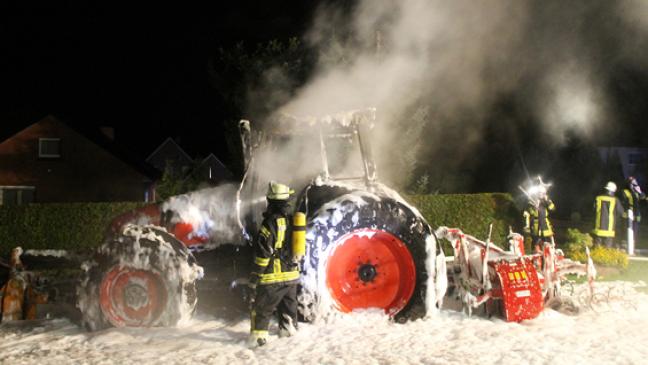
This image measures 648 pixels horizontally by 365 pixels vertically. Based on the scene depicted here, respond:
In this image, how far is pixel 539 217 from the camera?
1070 cm

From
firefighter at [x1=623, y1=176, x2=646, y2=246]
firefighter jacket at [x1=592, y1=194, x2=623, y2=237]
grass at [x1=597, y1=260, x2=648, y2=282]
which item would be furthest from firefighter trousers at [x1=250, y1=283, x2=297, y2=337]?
firefighter at [x1=623, y1=176, x2=646, y2=246]

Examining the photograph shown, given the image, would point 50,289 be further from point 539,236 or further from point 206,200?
point 539,236

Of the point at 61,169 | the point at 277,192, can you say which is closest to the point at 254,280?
the point at 277,192

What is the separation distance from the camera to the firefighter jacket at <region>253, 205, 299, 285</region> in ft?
18.6

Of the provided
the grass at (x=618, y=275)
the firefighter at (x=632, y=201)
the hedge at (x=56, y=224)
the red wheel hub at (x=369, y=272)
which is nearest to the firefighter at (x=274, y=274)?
the red wheel hub at (x=369, y=272)

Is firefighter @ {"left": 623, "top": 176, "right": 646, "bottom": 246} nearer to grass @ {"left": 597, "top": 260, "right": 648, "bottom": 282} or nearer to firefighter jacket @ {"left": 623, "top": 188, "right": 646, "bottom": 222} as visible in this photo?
firefighter jacket @ {"left": 623, "top": 188, "right": 646, "bottom": 222}

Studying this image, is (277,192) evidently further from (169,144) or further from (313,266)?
(169,144)

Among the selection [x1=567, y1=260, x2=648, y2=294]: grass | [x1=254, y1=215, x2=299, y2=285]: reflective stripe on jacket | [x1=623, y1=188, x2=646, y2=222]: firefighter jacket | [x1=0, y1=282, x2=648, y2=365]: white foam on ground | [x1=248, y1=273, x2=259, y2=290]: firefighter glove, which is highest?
[x1=623, y1=188, x2=646, y2=222]: firefighter jacket

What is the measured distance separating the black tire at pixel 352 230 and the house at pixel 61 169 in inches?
892

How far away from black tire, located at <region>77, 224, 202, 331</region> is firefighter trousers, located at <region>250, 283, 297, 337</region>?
937mm

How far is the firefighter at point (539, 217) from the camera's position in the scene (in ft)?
34.8

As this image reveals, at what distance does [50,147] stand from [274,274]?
24.7 metres

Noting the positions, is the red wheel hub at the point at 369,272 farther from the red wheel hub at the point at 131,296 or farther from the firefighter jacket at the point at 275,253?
the red wheel hub at the point at 131,296

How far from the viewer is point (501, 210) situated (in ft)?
49.1
